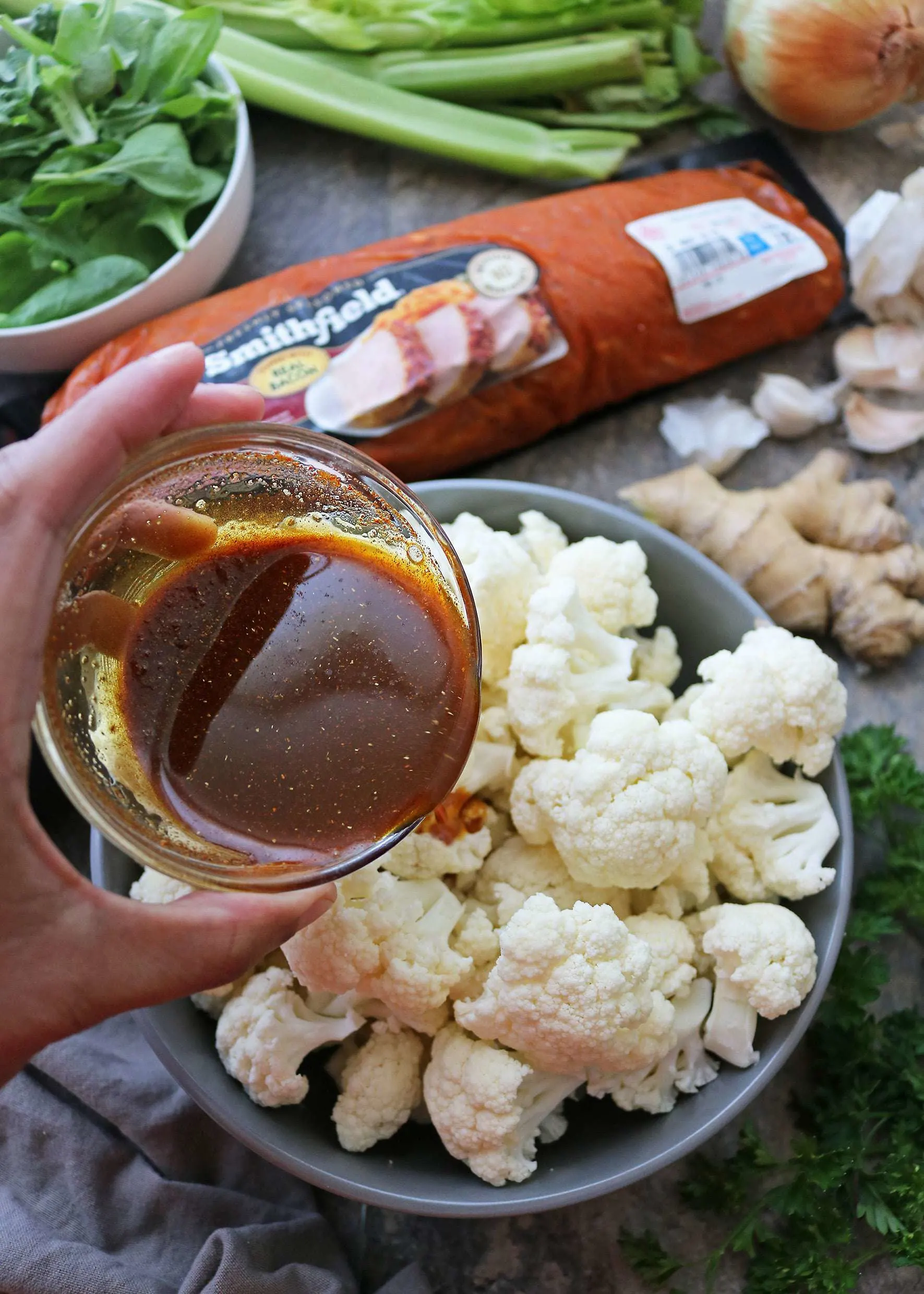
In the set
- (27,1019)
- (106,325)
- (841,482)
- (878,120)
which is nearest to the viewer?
(27,1019)

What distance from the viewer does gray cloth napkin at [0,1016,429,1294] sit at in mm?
1099

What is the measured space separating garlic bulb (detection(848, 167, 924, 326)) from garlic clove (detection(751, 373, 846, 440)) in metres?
0.13

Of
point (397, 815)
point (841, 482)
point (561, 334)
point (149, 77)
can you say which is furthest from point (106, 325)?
point (841, 482)

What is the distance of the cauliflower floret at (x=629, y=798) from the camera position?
40.3 inches

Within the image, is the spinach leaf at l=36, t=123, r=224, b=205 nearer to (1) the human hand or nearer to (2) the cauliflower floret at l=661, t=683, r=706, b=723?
(1) the human hand

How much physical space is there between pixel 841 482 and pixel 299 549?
92 cm

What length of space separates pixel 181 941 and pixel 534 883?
→ 1.44ft

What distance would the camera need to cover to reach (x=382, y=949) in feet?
3.26

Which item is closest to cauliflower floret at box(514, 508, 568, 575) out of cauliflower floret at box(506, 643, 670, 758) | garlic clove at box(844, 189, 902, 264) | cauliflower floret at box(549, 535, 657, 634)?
cauliflower floret at box(549, 535, 657, 634)

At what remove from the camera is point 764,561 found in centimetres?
140

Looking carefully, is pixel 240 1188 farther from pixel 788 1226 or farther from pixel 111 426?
pixel 111 426

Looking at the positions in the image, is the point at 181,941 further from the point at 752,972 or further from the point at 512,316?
the point at 512,316

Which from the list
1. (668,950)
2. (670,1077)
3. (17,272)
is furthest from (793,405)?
(17,272)

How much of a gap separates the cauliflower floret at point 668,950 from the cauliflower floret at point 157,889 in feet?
1.52
